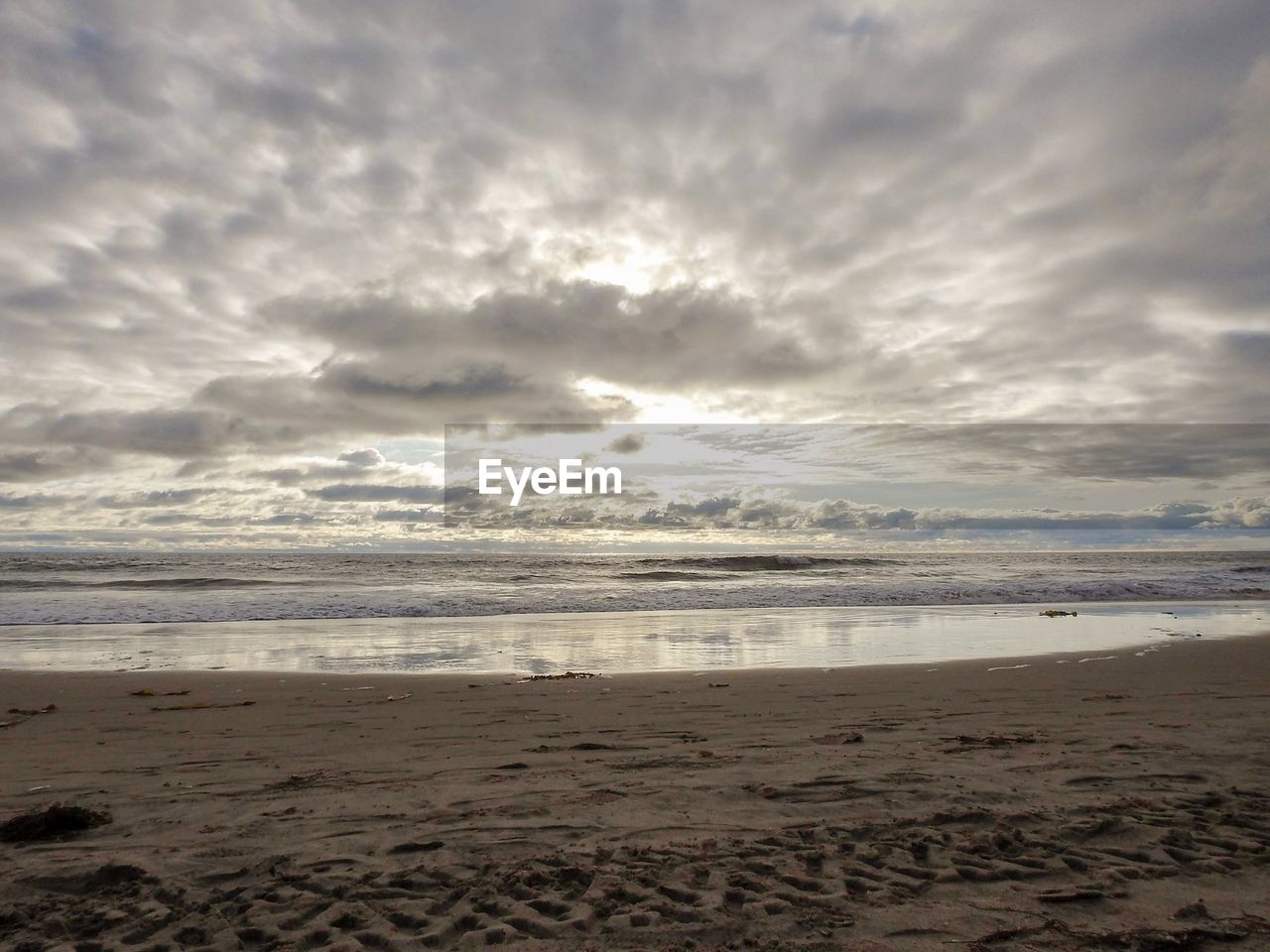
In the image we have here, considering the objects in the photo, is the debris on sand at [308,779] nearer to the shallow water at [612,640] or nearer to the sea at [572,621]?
the shallow water at [612,640]

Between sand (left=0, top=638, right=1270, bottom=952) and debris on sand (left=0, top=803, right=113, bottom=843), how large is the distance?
142mm

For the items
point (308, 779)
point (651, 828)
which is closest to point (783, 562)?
point (308, 779)

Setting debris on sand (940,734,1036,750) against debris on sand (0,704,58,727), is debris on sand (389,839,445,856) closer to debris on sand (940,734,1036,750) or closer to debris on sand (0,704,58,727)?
debris on sand (940,734,1036,750)

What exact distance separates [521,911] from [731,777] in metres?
2.47

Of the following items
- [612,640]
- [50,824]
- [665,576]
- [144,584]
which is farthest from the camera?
[665,576]

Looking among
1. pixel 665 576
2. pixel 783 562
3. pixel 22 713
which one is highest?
pixel 783 562

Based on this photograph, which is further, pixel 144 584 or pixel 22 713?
pixel 144 584

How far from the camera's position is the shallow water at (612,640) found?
1335 centimetres

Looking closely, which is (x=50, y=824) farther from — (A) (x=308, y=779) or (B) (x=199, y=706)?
(B) (x=199, y=706)

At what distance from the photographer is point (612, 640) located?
1677 cm

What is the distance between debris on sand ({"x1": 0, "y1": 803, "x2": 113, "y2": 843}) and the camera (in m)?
4.79

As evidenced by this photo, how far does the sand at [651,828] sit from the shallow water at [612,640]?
14.6 feet

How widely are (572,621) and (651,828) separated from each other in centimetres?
1676

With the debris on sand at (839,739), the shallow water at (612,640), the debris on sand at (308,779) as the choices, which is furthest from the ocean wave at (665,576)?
the debris on sand at (308,779)
